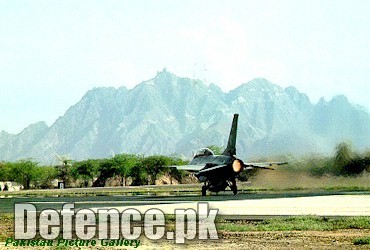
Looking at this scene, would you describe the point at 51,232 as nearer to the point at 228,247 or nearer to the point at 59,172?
the point at 228,247

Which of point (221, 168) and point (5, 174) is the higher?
point (221, 168)

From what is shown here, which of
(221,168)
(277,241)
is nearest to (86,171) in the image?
(221,168)

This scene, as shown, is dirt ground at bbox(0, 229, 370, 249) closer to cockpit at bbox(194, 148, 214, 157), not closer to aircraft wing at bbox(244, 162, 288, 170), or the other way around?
aircraft wing at bbox(244, 162, 288, 170)

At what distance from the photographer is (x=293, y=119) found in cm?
7569

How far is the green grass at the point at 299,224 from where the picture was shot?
25.2 meters

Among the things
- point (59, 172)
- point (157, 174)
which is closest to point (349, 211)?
point (157, 174)

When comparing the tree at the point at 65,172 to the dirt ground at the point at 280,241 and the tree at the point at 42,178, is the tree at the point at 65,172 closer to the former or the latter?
the tree at the point at 42,178

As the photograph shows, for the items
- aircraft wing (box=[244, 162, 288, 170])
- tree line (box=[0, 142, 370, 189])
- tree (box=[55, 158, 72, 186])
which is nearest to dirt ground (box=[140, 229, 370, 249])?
aircraft wing (box=[244, 162, 288, 170])

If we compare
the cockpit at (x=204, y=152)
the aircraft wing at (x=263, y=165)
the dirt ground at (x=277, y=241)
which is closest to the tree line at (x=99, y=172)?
the cockpit at (x=204, y=152)

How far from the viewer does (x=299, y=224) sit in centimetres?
2619

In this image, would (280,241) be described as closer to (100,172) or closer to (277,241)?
(277,241)

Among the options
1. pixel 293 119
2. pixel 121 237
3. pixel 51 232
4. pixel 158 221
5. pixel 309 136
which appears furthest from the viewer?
pixel 293 119

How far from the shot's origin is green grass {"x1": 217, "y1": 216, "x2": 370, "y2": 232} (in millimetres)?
25188

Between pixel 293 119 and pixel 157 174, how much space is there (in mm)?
86648
